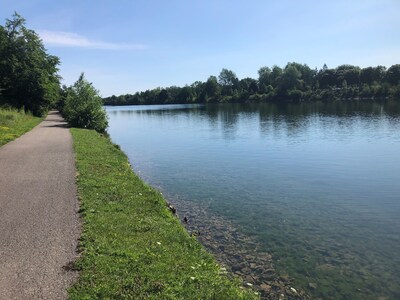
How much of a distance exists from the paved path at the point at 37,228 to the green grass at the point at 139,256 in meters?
0.40

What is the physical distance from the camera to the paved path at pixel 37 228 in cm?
663

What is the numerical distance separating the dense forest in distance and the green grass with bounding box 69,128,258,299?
126 meters

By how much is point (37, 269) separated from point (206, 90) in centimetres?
18496

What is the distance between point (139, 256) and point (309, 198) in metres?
10.1

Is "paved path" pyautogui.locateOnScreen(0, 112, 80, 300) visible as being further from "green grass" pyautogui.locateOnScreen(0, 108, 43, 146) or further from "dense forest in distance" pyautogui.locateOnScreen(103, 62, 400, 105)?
"dense forest in distance" pyautogui.locateOnScreen(103, 62, 400, 105)

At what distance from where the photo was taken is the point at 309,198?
15.9 m

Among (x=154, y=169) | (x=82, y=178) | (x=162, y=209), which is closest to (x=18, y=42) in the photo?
(x=154, y=169)

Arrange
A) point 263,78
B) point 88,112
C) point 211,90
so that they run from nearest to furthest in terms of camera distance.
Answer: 1. point 88,112
2. point 263,78
3. point 211,90

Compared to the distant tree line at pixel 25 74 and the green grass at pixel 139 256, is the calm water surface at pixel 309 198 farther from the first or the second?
the distant tree line at pixel 25 74

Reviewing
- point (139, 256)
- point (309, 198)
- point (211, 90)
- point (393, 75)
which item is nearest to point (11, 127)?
point (309, 198)

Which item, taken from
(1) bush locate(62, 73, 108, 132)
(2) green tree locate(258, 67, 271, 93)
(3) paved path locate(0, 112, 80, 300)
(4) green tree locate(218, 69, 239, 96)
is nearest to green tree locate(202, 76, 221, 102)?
(4) green tree locate(218, 69, 239, 96)

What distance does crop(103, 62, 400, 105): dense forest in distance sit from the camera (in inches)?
5183

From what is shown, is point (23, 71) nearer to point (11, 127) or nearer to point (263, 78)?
point (11, 127)

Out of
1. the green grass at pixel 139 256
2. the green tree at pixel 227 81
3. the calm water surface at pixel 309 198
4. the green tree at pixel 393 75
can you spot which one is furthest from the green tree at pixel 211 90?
the green grass at pixel 139 256
